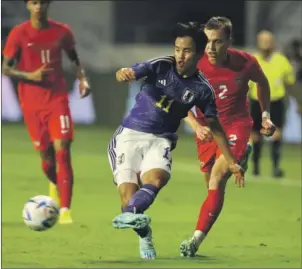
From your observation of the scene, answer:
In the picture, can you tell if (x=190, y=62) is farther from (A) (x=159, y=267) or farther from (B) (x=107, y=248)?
(B) (x=107, y=248)

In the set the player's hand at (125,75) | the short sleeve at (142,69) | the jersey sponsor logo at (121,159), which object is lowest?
the jersey sponsor logo at (121,159)

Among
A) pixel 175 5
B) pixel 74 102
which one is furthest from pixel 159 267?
pixel 175 5

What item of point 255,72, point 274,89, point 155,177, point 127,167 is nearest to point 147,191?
point 155,177

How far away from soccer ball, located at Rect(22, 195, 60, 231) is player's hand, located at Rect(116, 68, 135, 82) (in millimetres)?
1837

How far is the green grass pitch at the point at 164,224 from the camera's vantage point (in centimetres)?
1149

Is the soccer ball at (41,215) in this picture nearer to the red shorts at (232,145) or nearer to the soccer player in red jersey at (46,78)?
the red shorts at (232,145)

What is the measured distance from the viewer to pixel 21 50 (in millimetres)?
14078

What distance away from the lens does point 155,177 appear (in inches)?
426

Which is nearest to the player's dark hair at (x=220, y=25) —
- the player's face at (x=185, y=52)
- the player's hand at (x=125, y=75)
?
the player's face at (x=185, y=52)

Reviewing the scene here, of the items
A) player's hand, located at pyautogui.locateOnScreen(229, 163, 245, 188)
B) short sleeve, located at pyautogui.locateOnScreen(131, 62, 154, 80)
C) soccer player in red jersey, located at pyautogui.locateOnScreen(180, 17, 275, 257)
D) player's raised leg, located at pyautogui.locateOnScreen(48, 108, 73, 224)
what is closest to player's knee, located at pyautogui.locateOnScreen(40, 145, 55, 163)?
player's raised leg, located at pyautogui.locateOnScreen(48, 108, 73, 224)

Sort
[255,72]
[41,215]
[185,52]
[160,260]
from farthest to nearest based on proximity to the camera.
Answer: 1. [255,72]
2. [160,260]
3. [41,215]
4. [185,52]

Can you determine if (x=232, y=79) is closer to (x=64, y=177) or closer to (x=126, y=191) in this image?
(x=126, y=191)

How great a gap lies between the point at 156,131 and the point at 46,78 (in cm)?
337

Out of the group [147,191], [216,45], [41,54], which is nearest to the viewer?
[147,191]
